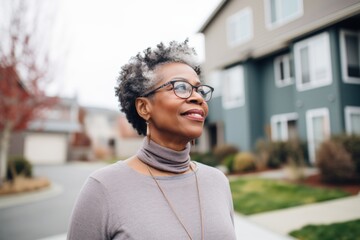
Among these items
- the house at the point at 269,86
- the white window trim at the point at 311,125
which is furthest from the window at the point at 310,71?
the white window trim at the point at 311,125

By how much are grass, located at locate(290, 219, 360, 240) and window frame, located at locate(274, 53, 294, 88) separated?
25.9ft

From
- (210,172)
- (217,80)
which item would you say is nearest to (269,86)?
(217,80)

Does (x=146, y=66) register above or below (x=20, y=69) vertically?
below

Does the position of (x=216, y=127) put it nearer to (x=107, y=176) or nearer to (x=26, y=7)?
(x=26, y=7)

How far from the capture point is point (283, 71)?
11.1m

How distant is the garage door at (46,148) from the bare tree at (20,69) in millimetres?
11298

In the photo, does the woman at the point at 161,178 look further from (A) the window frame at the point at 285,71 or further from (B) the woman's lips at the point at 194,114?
(A) the window frame at the point at 285,71

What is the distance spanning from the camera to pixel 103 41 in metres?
2.51

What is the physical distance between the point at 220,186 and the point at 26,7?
342 inches

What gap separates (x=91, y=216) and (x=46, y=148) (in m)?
23.7

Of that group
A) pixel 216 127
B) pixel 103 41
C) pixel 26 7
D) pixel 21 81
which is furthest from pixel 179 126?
pixel 216 127

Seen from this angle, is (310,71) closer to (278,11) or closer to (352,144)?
(352,144)

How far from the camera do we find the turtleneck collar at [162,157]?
129 centimetres

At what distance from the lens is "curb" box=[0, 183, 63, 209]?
23.8 ft
